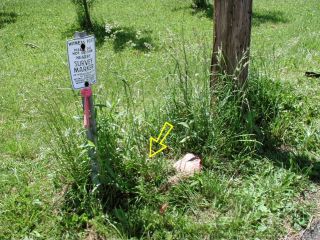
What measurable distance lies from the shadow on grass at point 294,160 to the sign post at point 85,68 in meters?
1.58

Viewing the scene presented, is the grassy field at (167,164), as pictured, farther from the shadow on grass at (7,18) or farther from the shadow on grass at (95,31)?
the shadow on grass at (7,18)

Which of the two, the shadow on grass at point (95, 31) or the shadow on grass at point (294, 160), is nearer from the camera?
the shadow on grass at point (294, 160)

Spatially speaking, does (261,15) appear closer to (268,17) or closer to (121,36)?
(268,17)

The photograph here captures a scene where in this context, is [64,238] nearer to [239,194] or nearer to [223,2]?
[239,194]

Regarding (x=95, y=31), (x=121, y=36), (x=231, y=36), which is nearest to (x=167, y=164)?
(x=231, y=36)

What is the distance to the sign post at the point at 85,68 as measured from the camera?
2576 mm

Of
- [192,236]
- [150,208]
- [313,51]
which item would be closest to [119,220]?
[150,208]

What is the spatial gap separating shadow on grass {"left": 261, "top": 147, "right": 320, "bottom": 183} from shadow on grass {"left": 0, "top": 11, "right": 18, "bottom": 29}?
23.7 feet

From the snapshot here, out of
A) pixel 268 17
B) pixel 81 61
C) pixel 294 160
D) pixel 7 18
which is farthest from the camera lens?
pixel 268 17

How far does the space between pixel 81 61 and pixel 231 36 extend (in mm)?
1482

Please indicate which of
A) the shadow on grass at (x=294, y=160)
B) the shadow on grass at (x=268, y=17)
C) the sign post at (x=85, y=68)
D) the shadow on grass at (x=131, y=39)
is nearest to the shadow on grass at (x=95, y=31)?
the shadow on grass at (x=131, y=39)

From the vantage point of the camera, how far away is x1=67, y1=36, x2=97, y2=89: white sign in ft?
8.43

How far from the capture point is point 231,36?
3.53m

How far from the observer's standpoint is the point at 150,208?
9.61ft
